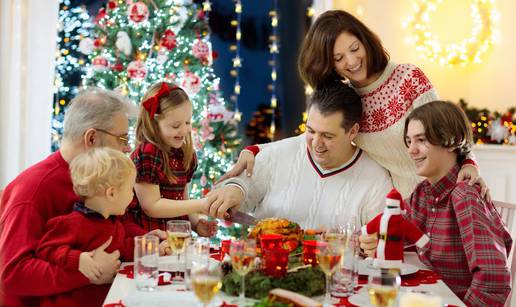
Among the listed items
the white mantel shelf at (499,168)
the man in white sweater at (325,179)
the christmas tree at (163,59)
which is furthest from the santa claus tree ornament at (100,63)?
the white mantel shelf at (499,168)

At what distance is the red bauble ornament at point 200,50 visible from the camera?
516 centimetres

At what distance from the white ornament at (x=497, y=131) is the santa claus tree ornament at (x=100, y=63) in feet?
10.5

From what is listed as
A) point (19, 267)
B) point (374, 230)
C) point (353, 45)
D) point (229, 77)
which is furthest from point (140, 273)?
point (229, 77)

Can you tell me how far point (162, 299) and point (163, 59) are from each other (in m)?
3.46

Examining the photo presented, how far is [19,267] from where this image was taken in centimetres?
211

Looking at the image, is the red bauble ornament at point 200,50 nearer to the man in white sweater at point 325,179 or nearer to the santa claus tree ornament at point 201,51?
the santa claus tree ornament at point 201,51

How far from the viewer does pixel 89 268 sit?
2094 mm

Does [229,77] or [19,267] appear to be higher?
[229,77]

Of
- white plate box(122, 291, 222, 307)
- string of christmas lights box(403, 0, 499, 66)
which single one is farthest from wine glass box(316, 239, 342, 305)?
string of christmas lights box(403, 0, 499, 66)

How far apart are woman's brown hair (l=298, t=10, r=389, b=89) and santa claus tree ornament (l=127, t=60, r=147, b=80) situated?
2260 mm

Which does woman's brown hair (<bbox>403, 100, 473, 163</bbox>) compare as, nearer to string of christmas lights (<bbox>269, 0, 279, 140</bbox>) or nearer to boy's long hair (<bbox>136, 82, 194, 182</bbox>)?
boy's long hair (<bbox>136, 82, 194, 182</bbox>)

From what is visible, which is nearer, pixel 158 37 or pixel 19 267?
pixel 19 267

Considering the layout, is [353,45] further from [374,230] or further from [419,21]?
[419,21]

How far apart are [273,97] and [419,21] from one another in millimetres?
1574
